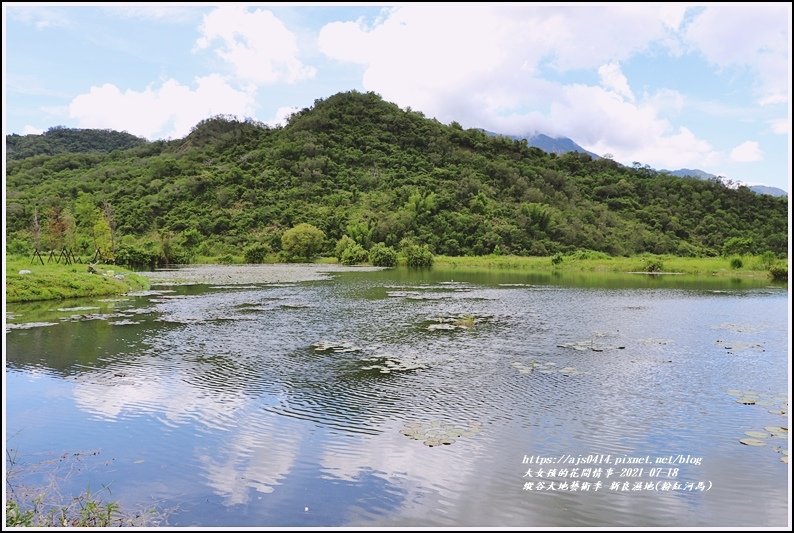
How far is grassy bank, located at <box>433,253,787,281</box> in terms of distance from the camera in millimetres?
45969

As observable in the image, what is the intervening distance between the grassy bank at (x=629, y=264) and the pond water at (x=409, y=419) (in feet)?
101

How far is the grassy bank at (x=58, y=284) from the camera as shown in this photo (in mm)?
23797

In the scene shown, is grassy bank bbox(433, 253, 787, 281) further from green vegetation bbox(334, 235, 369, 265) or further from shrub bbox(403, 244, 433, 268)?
green vegetation bbox(334, 235, 369, 265)

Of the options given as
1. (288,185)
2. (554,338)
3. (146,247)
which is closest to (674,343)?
(554,338)

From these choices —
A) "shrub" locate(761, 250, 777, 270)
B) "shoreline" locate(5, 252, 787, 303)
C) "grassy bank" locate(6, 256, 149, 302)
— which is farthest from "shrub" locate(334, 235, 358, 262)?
"shrub" locate(761, 250, 777, 270)

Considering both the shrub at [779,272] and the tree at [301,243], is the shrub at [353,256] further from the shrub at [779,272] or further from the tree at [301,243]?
the shrub at [779,272]

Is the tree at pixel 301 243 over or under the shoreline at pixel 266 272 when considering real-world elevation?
over

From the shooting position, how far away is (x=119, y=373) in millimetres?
12375

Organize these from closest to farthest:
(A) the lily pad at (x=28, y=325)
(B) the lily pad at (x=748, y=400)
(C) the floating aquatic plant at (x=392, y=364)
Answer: (B) the lily pad at (x=748, y=400)
(C) the floating aquatic plant at (x=392, y=364)
(A) the lily pad at (x=28, y=325)

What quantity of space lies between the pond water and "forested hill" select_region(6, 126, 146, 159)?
4653 inches

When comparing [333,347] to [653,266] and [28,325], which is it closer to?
[28,325]

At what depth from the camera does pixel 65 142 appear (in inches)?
4825

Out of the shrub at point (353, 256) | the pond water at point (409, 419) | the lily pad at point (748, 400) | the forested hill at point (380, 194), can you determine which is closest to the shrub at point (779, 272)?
the forested hill at point (380, 194)

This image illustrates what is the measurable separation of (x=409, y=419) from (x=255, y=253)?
62465mm
